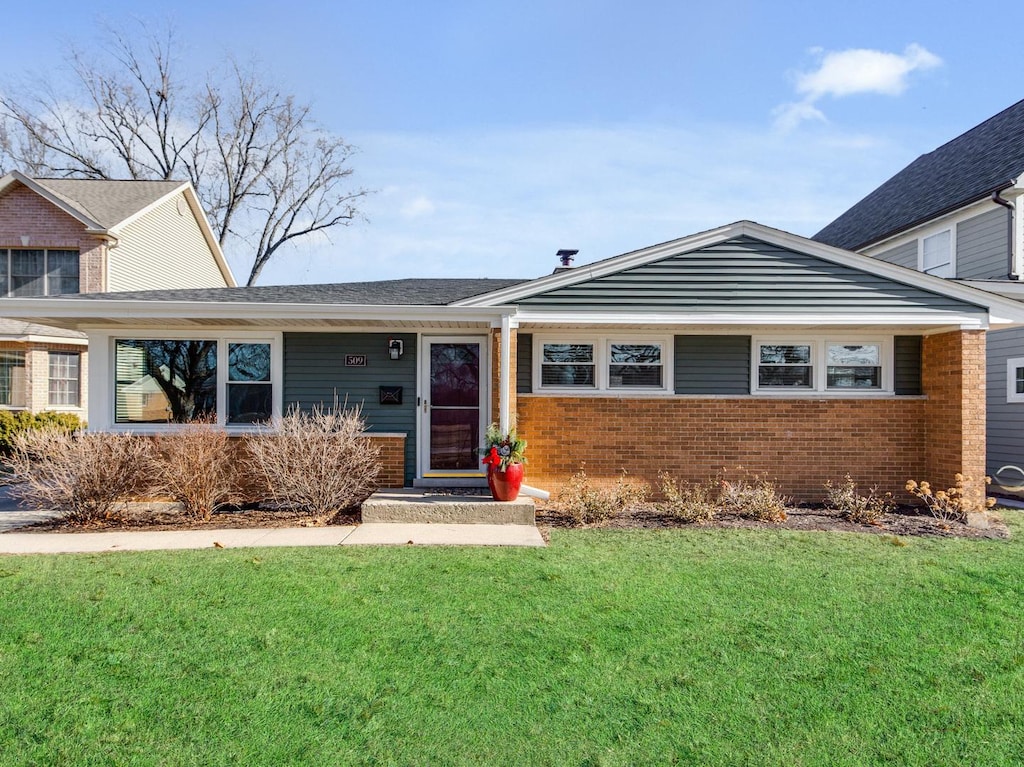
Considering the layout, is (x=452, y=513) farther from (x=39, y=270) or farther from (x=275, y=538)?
(x=39, y=270)

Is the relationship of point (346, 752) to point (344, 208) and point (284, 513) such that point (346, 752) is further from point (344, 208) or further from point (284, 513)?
point (344, 208)

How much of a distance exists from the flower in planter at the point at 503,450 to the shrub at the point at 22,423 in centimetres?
1025

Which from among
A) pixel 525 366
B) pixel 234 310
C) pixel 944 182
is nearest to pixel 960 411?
pixel 525 366

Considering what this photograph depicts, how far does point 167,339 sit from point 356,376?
106 inches

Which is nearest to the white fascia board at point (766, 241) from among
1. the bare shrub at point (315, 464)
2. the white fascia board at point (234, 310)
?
the white fascia board at point (234, 310)

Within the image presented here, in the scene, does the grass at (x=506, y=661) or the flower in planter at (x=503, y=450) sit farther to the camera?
the flower in planter at (x=503, y=450)

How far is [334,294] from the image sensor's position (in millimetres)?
9266

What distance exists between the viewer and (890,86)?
10.3 meters

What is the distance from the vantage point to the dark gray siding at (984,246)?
11.2 metres

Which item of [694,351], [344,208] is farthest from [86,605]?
[344,208]

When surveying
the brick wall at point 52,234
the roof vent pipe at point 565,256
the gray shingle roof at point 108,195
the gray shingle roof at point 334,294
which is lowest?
the gray shingle roof at point 334,294

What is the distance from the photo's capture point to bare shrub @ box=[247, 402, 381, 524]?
758cm

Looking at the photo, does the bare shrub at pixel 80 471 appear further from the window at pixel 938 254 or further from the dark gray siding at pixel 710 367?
the window at pixel 938 254

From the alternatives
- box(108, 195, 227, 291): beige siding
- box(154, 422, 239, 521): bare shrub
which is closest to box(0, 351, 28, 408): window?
box(108, 195, 227, 291): beige siding
